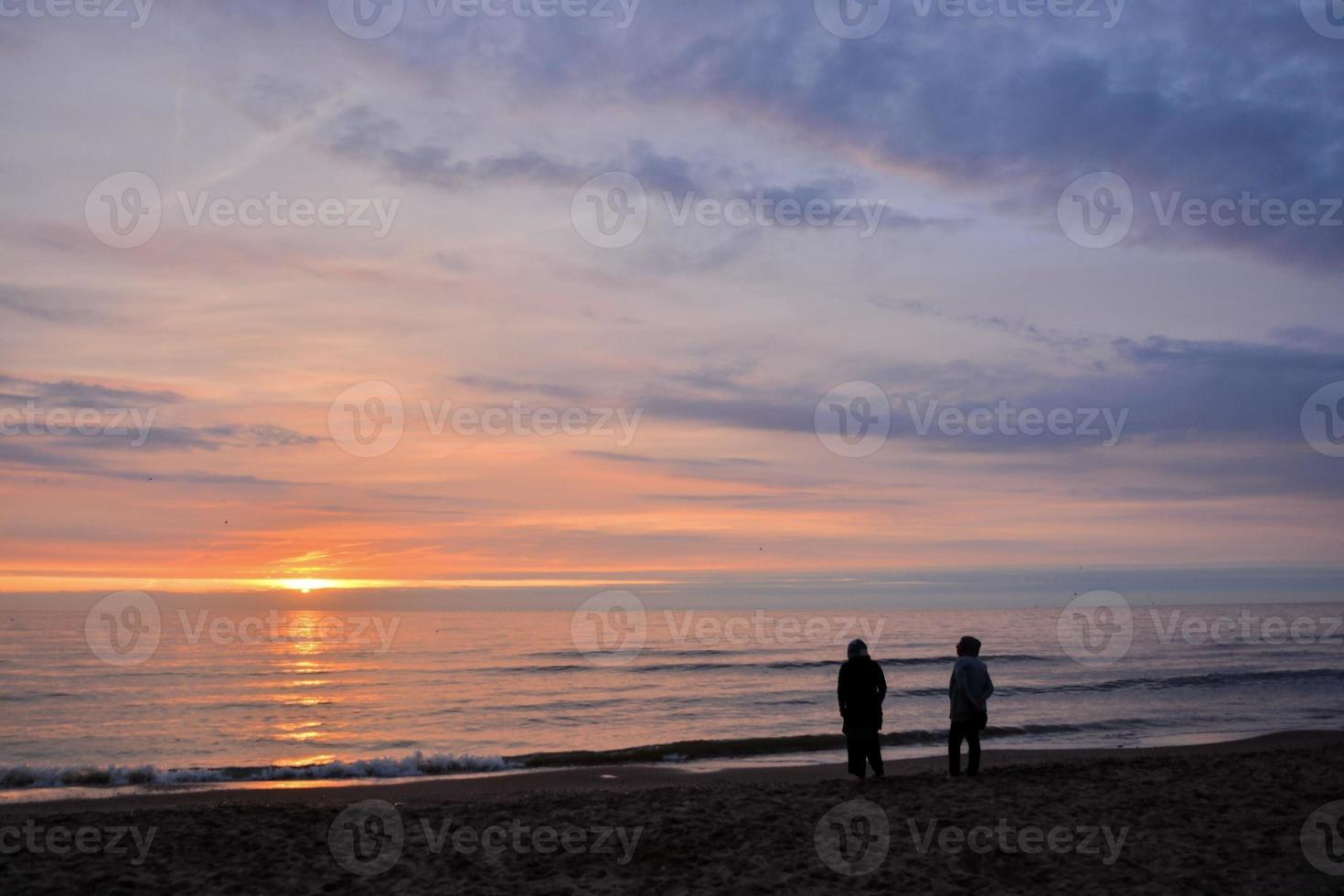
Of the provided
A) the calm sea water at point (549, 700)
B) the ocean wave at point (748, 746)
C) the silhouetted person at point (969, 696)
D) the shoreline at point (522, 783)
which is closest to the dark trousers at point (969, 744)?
the silhouetted person at point (969, 696)

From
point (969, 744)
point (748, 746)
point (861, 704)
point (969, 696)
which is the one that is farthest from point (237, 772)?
point (969, 696)

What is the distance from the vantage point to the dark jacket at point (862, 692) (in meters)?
12.8

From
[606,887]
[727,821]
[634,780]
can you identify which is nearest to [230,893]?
[606,887]

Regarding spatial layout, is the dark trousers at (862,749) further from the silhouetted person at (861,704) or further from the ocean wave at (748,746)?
the ocean wave at (748,746)

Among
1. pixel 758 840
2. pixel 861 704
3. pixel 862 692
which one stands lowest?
pixel 758 840

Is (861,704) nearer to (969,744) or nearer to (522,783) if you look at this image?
(969,744)

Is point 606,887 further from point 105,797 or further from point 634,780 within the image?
point 105,797

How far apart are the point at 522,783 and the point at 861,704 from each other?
7.04 m

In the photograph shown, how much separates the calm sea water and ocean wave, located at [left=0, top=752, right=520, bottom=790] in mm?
64

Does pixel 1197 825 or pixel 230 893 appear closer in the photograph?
pixel 230 893

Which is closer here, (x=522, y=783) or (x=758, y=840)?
(x=758, y=840)

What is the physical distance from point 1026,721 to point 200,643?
47666 millimetres

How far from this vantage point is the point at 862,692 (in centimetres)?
1285

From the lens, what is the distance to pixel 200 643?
55250 mm
